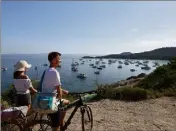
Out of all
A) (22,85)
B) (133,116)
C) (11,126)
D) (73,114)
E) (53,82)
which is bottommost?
(133,116)

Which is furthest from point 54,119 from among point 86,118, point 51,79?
point 86,118

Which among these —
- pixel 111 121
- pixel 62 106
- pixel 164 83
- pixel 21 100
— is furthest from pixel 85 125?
pixel 164 83

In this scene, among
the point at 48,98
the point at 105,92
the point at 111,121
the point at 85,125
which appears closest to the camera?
the point at 48,98

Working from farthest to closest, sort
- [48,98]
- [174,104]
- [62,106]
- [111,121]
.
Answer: [174,104] → [111,121] → [62,106] → [48,98]

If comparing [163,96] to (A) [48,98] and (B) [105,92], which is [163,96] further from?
(A) [48,98]

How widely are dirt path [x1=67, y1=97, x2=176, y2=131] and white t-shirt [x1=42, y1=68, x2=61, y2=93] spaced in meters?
2.60

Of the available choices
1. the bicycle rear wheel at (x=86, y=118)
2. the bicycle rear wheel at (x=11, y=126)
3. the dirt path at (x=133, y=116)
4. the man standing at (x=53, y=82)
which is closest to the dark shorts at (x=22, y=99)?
the bicycle rear wheel at (x=11, y=126)

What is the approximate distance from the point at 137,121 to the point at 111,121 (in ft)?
2.49

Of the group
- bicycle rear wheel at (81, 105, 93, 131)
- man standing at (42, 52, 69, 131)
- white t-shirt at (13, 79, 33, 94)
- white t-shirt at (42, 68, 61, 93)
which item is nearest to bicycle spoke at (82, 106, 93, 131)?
bicycle rear wheel at (81, 105, 93, 131)

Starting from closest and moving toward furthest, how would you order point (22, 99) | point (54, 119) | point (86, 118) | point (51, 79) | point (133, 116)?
1. point (51, 79)
2. point (54, 119)
3. point (22, 99)
4. point (86, 118)
5. point (133, 116)

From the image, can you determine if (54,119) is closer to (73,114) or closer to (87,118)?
(73,114)

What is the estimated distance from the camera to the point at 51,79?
4773mm

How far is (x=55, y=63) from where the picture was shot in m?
4.95

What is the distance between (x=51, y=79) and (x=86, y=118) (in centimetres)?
149
